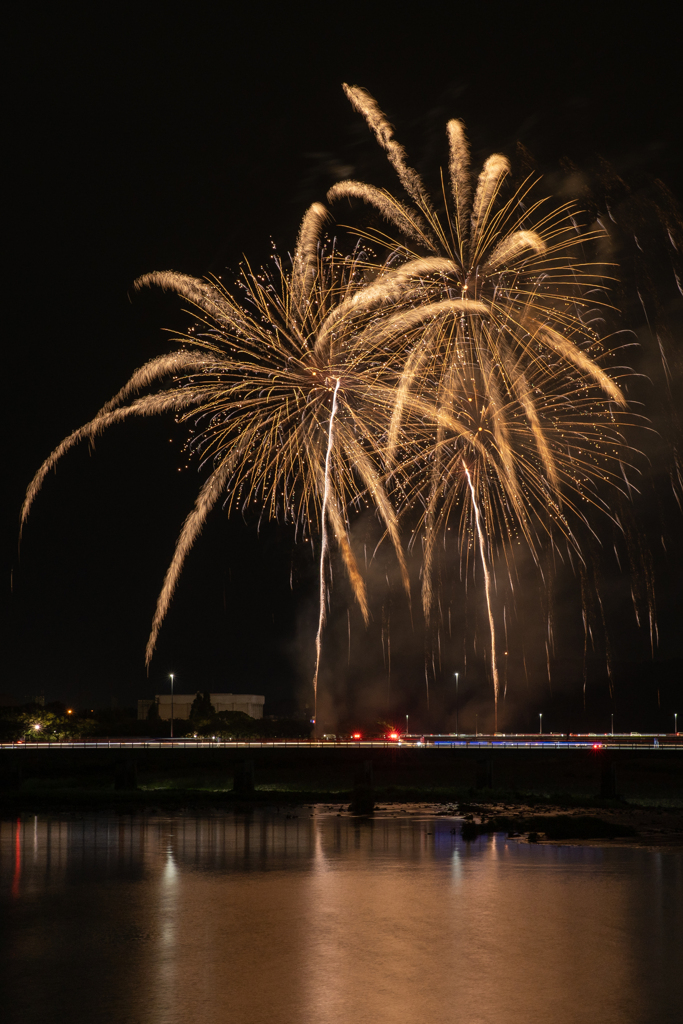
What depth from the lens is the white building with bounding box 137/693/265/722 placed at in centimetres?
14400

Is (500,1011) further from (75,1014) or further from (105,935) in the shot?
(105,935)

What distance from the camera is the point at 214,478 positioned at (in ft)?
118

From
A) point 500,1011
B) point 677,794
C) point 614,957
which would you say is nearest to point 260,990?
point 500,1011

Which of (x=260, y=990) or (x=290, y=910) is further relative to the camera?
(x=290, y=910)

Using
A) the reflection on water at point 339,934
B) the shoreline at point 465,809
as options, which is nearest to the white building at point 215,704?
the shoreline at point 465,809

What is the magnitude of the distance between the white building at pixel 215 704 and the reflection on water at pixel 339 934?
117246 millimetres

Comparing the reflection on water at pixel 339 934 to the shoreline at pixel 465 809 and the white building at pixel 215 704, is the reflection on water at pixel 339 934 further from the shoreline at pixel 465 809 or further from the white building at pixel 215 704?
the white building at pixel 215 704

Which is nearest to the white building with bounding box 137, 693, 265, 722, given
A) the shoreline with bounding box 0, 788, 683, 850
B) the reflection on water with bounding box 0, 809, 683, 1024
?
the shoreline with bounding box 0, 788, 683, 850

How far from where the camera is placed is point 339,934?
53.7 feet

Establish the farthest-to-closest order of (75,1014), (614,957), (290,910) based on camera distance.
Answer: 1. (290,910)
2. (614,957)
3. (75,1014)

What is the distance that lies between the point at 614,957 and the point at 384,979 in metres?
3.87

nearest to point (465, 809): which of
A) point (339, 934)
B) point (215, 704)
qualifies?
point (339, 934)

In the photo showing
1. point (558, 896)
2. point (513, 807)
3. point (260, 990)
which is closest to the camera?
point (260, 990)

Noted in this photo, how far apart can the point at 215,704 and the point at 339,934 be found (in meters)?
134
